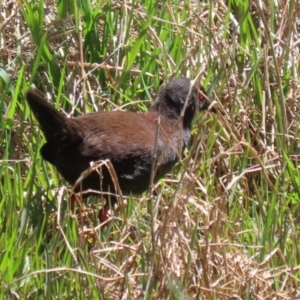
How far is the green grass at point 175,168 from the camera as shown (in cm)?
356

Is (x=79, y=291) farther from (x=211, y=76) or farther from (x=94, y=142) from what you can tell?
(x=211, y=76)

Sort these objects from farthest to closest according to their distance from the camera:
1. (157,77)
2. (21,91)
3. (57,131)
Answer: (157,77) < (21,91) < (57,131)

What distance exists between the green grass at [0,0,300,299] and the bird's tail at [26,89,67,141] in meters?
0.16

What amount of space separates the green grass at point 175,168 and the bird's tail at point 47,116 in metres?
0.16

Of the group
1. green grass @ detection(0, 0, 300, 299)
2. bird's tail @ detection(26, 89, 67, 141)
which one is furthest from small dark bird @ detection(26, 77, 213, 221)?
green grass @ detection(0, 0, 300, 299)

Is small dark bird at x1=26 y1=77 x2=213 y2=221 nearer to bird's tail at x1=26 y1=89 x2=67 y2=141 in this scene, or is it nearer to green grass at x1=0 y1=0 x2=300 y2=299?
bird's tail at x1=26 y1=89 x2=67 y2=141

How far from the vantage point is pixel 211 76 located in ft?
17.3

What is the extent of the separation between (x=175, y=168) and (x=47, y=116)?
92 cm

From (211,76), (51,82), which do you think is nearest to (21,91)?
(51,82)

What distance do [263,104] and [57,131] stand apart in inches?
46.4

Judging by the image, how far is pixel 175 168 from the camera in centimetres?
516

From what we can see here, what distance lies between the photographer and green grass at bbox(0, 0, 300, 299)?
3.56 m

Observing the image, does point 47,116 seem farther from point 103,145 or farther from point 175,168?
point 175,168

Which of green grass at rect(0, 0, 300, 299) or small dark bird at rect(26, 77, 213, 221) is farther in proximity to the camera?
small dark bird at rect(26, 77, 213, 221)
